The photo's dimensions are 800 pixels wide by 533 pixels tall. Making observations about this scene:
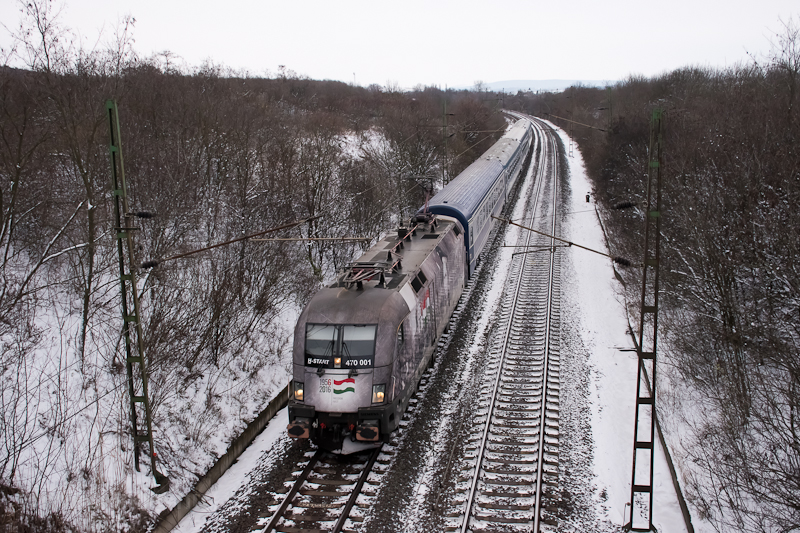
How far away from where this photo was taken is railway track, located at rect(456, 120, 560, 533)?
31.0ft

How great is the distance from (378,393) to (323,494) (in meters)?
2.01

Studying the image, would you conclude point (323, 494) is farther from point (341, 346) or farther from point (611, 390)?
point (611, 390)

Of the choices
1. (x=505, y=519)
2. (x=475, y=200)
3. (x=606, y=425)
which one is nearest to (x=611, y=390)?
(x=606, y=425)

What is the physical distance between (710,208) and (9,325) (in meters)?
16.2

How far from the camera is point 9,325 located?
452 inches

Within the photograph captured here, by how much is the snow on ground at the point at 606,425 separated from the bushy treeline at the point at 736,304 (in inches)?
24.6

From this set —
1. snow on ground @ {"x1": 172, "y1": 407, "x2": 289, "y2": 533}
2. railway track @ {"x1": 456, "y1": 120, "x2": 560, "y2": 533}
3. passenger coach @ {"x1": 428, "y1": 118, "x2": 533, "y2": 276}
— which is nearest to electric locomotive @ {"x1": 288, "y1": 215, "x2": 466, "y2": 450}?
snow on ground @ {"x1": 172, "y1": 407, "x2": 289, "y2": 533}

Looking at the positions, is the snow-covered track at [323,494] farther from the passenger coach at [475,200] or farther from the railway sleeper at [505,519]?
the passenger coach at [475,200]

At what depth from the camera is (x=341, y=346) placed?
→ 34.8ft

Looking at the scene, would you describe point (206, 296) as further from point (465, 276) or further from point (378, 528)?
point (465, 276)

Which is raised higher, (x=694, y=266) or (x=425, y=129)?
(x=425, y=129)

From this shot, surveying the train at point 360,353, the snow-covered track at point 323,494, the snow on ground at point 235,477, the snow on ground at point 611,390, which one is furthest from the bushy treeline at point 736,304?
the snow on ground at point 235,477

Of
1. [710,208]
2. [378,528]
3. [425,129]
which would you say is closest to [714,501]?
[378,528]

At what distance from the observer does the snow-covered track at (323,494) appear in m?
9.23
